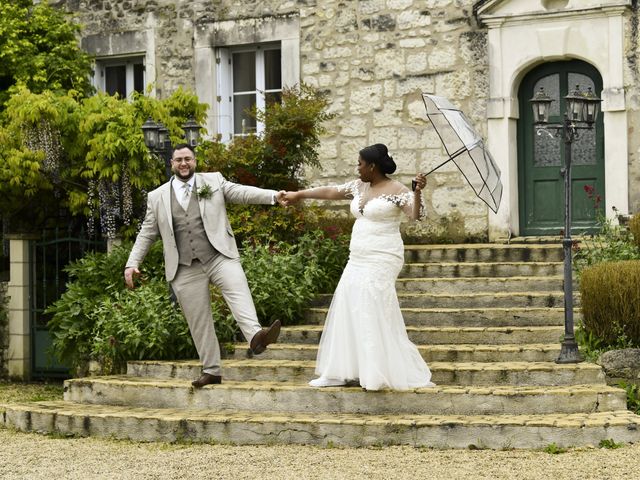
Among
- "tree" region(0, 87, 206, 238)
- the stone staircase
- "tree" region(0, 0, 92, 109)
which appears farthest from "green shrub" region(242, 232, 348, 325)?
"tree" region(0, 0, 92, 109)

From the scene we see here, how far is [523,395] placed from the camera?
7551mm

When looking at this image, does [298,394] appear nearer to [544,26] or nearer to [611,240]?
[611,240]

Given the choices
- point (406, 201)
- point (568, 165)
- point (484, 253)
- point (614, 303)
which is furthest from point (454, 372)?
point (484, 253)

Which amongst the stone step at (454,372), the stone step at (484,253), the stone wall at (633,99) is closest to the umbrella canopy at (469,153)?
the stone step at (454,372)

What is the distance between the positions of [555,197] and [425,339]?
359 cm

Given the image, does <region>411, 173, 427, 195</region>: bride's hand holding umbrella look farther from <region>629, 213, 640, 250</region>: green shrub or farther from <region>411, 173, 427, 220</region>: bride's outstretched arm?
<region>629, 213, 640, 250</region>: green shrub

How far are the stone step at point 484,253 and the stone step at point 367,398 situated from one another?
10.7 feet

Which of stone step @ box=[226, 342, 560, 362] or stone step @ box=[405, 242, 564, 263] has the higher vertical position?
stone step @ box=[405, 242, 564, 263]

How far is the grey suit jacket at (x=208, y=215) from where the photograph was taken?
8039 millimetres

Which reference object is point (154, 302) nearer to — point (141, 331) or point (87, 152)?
point (141, 331)

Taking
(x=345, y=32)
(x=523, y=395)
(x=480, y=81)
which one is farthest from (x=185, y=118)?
(x=523, y=395)

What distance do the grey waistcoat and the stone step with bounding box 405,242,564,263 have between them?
12.7 feet

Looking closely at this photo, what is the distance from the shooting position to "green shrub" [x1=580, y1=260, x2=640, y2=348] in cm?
859

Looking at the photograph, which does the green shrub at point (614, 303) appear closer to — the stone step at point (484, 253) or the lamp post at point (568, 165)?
the lamp post at point (568, 165)
